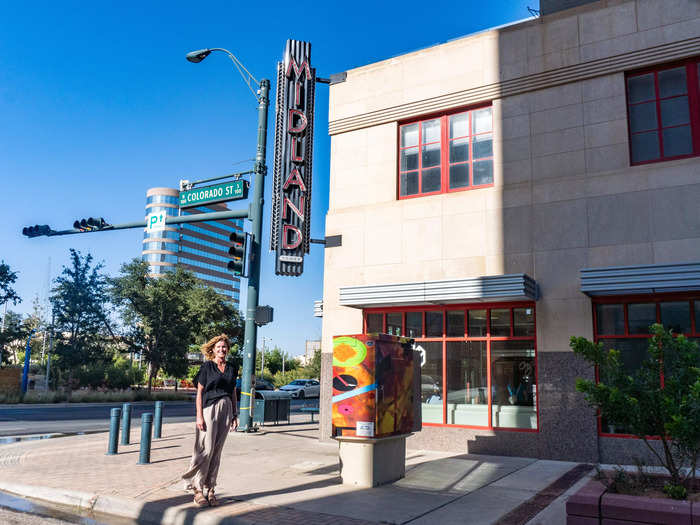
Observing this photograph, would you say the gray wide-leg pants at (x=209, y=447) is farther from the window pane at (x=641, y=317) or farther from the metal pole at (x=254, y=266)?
the window pane at (x=641, y=317)

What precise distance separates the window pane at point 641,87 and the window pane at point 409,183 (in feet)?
16.3

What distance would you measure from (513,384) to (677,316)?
338 centimetres

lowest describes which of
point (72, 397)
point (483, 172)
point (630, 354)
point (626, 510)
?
point (72, 397)

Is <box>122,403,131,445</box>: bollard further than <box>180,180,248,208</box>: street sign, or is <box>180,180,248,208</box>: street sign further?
<box>180,180,248,208</box>: street sign

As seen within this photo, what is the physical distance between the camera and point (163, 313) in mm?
43344

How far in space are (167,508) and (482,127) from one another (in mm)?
10383

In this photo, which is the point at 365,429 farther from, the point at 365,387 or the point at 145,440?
the point at 145,440

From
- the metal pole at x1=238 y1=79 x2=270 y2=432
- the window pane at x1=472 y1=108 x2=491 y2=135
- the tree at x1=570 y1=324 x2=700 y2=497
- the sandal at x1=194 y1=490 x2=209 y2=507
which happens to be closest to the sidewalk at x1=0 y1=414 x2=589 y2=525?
the sandal at x1=194 y1=490 x2=209 y2=507

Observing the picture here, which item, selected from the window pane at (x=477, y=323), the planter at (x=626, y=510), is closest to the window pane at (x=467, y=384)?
the window pane at (x=477, y=323)

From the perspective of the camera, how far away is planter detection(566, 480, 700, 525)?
530cm

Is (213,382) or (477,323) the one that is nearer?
(213,382)

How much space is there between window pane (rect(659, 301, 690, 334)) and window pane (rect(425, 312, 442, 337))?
449 centimetres

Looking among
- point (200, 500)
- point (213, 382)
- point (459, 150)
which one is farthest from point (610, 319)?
point (200, 500)

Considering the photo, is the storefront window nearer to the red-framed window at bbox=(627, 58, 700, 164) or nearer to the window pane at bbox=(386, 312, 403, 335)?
the window pane at bbox=(386, 312, 403, 335)
